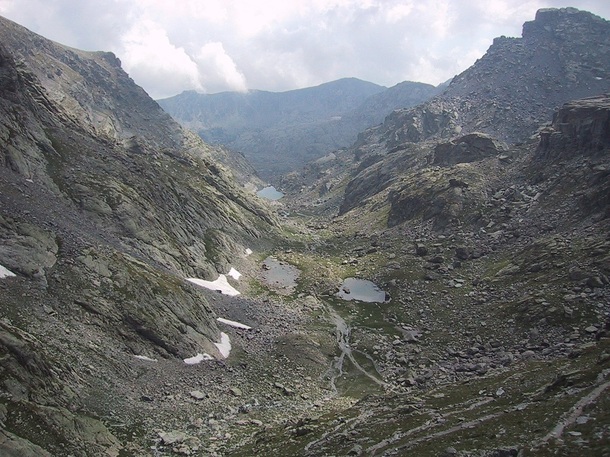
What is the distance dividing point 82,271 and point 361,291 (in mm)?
59077

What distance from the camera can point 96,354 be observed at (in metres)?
42.6

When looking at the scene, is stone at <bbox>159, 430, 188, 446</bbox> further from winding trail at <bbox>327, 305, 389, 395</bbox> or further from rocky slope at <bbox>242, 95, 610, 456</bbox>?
winding trail at <bbox>327, 305, 389, 395</bbox>

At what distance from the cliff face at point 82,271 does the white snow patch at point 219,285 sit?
1740 millimetres

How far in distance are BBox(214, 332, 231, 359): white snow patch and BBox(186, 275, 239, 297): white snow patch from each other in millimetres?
18365

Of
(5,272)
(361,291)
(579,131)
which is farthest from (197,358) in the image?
(579,131)

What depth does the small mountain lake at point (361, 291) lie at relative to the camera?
302 ft

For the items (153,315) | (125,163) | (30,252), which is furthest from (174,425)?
(125,163)

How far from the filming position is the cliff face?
31.8 metres

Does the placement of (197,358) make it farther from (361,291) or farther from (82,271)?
(361,291)

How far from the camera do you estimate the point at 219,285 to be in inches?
3359

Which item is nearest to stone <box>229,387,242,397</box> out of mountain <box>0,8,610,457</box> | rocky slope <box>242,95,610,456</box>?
mountain <box>0,8,610,457</box>

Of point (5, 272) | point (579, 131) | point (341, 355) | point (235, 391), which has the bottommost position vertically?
point (235, 391)

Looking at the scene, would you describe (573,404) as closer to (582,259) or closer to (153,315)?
(153,315)

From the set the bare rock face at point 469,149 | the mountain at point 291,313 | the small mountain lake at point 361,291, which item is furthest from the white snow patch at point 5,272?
the bare rock face at point 469,149
